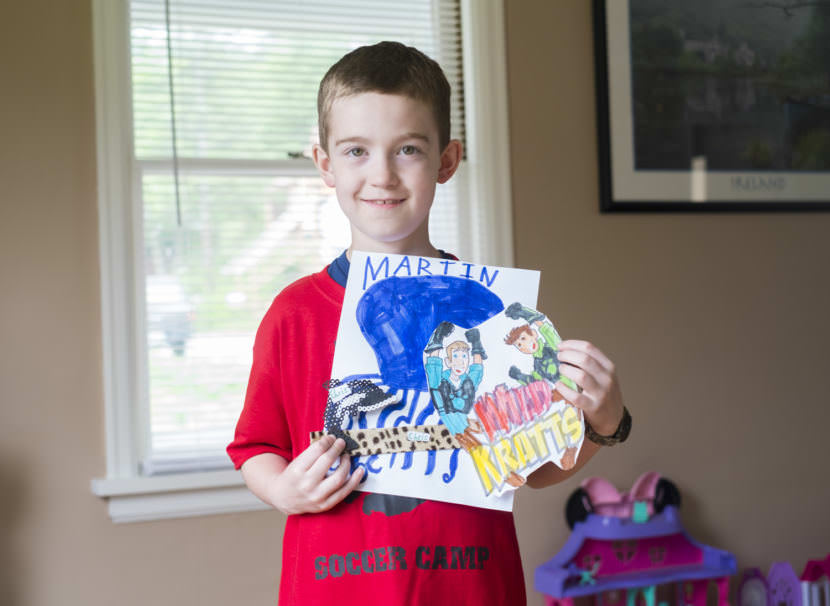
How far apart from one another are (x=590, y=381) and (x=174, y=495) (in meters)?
1.51

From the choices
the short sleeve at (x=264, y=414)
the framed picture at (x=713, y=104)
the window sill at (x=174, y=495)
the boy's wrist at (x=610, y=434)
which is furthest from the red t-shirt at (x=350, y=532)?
the framed picture at (x=713, y=104)

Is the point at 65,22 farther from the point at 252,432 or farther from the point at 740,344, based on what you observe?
the point at 740,344

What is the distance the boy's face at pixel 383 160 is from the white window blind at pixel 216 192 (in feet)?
4.24

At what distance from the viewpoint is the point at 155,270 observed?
82.8 inches

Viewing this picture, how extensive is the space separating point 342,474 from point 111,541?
4.69 feet

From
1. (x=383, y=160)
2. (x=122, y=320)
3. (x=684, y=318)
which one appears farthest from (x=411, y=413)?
(x=684, y=318)

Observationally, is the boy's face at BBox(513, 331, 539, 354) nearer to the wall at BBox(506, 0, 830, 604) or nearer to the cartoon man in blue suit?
the cartoon man in blue suit

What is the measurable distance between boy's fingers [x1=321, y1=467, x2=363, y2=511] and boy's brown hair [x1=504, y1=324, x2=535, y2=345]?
206 mm

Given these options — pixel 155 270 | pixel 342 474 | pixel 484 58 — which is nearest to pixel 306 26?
pixel 484 58

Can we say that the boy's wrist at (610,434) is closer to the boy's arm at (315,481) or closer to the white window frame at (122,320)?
the boy's arm at (315,481)

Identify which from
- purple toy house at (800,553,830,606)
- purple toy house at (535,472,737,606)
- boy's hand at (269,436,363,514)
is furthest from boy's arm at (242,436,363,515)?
purple toy house at (800,553,830,606)

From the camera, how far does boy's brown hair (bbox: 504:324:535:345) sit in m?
0.88

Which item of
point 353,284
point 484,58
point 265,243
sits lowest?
point 353,284

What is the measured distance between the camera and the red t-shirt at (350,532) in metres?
0.84
